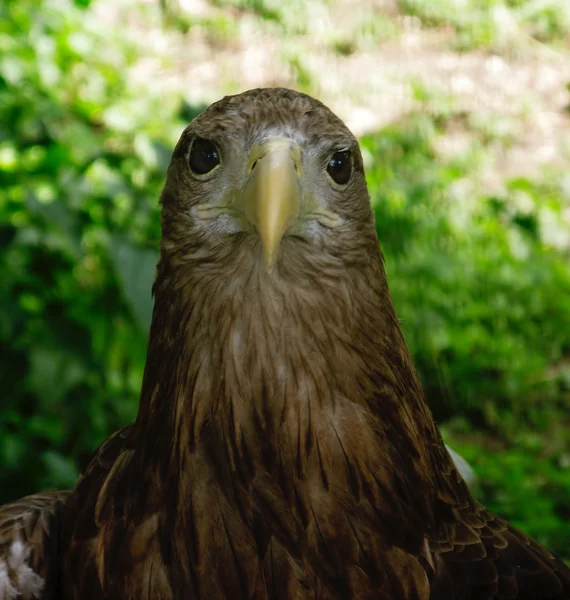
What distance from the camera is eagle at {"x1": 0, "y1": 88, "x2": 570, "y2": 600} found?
206 centimetres

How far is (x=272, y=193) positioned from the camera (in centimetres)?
188

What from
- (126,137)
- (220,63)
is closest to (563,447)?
(126,137)

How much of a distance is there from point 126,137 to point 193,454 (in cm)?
467

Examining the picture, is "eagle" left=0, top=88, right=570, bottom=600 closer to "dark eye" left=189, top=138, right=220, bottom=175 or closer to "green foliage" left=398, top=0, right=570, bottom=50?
"dark eye" left=189, top=138, right=220, bottom=175

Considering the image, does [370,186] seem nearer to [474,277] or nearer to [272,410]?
[474,277]

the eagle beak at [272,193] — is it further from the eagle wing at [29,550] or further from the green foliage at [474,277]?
the green foliage at [474,277]

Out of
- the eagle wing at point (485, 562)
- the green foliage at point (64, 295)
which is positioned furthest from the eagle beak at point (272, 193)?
the green foliage at point (64, 295)

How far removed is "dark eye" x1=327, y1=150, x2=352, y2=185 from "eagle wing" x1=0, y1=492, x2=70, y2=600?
1237 millimetres

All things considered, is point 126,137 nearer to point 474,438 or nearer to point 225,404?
point 474,438

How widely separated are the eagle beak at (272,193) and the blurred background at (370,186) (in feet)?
4.61

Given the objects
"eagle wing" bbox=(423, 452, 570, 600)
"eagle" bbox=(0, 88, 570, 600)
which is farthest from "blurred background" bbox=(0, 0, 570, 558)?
"eagle wing" bbox=(423, 452, 570, 600)

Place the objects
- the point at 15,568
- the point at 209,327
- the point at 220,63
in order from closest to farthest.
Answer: the point at 209,327
the point at 15,568
the point at 220,63

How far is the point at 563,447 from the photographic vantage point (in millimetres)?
4641

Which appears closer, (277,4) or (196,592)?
(196,592)
